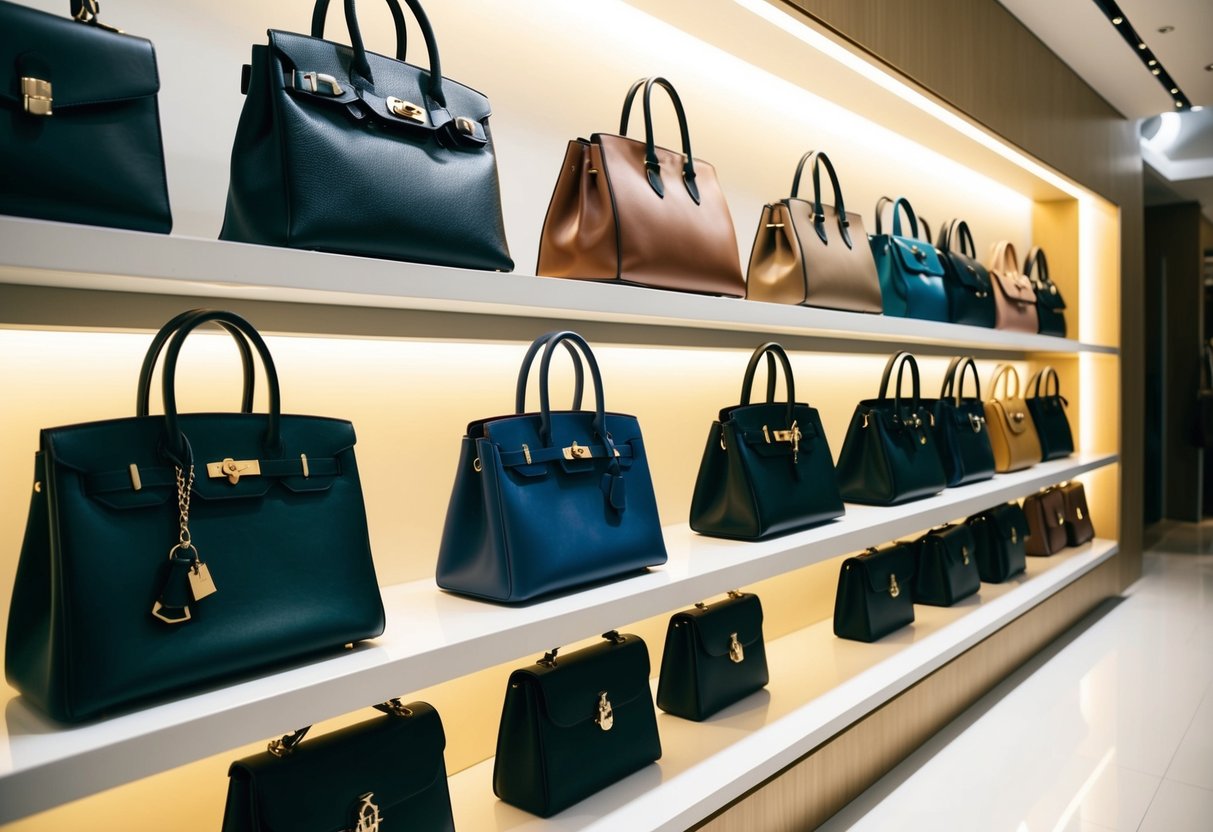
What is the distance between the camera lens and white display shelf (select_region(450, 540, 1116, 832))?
5.20 ft

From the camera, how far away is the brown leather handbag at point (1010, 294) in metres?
3.47

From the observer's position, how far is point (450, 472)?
1839mm

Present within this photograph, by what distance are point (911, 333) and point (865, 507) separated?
1.78ft

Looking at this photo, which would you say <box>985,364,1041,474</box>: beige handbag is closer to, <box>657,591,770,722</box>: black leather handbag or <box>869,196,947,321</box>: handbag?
<box>869,196,947,321</box>: handbag

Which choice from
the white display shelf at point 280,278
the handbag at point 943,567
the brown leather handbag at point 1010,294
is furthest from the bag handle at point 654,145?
the brown leather handbag at point 1010,294

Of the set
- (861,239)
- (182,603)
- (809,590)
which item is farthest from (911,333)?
(182,603)

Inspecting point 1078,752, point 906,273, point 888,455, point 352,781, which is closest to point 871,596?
point 888,455

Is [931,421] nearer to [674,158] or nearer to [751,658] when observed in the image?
[751,658]

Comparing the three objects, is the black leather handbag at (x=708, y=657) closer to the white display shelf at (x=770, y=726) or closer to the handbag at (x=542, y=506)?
the white display shelf at (x=770, y=726)

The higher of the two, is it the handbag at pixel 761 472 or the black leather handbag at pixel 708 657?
the handbag at pixel 761 472

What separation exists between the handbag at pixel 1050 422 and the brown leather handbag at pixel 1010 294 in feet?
0.96

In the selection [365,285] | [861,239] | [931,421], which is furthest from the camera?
[931,421]

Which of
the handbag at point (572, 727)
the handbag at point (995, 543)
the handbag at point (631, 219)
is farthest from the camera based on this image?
the handbag at point (995, 543)

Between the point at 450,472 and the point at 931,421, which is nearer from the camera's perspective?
A: the point at 450,472
